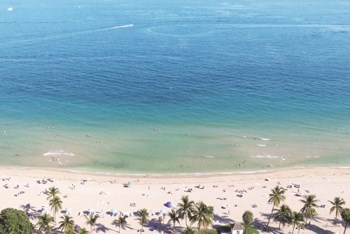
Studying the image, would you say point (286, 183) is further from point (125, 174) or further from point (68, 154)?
point (68, 154)

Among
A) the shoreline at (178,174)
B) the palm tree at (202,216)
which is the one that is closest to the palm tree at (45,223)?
the palm tree at (202,216)

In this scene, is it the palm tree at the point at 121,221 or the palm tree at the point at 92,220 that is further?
the palm tree at the point at 121,221

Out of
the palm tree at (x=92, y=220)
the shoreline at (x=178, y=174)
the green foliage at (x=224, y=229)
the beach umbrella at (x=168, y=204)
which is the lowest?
the palm tree at (x=92, y=220)

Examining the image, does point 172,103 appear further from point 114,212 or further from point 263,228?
point 263,228

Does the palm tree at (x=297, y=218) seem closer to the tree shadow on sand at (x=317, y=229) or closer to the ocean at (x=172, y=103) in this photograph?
the tree shadow on sand at (x=317, y=229)

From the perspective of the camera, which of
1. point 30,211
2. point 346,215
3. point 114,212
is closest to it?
point 346,215

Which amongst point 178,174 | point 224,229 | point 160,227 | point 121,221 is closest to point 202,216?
point 224,229
